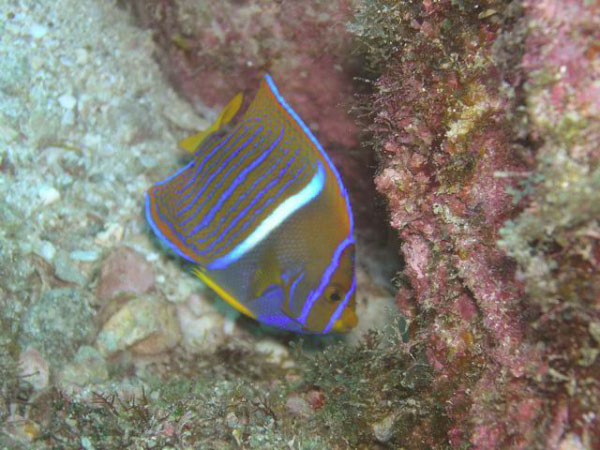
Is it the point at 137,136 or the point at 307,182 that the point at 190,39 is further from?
the point at 307,182

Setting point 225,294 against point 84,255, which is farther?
point 84,255

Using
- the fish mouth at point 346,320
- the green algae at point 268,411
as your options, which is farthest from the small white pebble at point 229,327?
the fish mouth at point 346,320

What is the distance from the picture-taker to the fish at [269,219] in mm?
2236

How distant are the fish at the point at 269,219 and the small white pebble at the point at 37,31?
2.00 m

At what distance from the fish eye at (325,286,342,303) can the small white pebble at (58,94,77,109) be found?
8.81 feet

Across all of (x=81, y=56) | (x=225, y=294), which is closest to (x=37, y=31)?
(x=81, y=56)

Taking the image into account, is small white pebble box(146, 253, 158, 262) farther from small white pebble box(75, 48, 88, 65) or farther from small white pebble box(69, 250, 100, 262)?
small white pebble box(75, 48, 88, 65)

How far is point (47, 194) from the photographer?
3.30 m

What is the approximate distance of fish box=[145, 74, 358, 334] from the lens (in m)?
2.24

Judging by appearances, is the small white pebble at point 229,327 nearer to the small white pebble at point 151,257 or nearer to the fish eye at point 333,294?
the small white pebble at point 151,257

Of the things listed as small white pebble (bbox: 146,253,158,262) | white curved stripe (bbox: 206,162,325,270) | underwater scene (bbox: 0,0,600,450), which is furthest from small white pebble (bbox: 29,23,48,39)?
white curved stripe (bbox: 206,162,325,270)

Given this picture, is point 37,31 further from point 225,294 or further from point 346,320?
point 346,320

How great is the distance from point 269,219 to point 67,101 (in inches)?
91.0

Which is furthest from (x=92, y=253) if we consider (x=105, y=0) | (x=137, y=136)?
(x=105, y=0)
